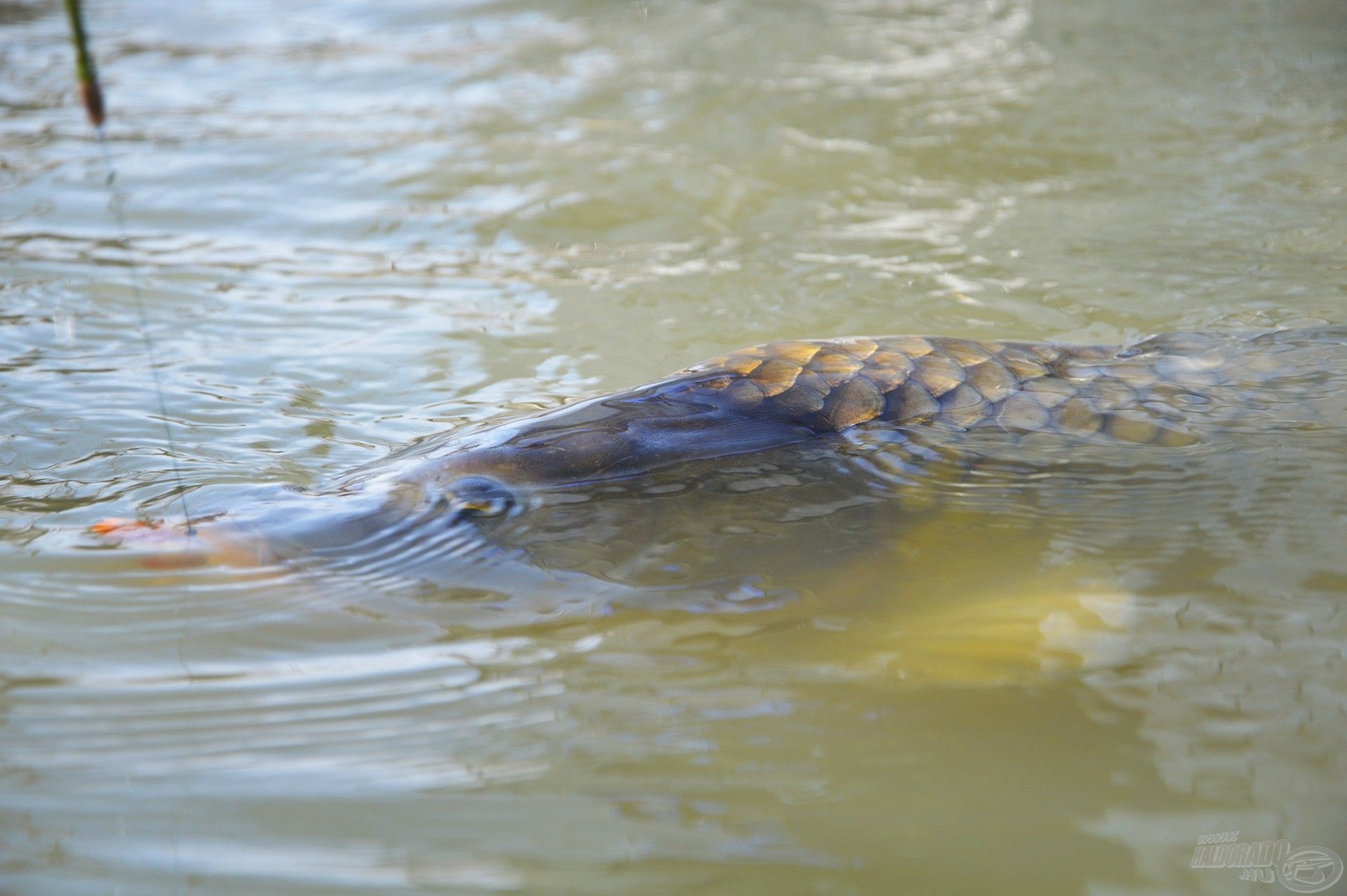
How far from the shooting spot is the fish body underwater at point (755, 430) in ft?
6.91

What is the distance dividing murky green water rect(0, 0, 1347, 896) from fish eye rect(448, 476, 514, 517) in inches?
5.9

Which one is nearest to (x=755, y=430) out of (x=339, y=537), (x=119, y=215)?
(x=339, y=537)

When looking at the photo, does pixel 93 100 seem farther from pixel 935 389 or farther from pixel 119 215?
pixel 119 215

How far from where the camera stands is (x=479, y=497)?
2.17m

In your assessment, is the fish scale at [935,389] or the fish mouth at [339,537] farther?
the fish scale at [935,389]

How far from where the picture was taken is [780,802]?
155cm

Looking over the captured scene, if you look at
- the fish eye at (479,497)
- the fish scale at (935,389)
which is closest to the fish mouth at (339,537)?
the fish eye at (479,497)

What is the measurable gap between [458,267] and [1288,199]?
2.82m

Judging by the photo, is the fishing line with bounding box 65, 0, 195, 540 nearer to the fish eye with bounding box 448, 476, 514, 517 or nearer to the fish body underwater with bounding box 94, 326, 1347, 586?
the fish body underwater with bounding box 94, 326, 1347, 586

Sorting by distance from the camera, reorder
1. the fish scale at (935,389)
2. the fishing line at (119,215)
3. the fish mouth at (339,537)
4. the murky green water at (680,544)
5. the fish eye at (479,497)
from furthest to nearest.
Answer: the fish scale at (935,389)
the fish eye at (479,497)
the fish mouth at (339,537)
the murky green water at (680,544)
the fishing line at (119,215)

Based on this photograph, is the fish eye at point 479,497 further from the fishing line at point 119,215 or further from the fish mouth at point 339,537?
the fishing line at point 119,215

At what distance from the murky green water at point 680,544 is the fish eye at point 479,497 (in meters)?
0.15

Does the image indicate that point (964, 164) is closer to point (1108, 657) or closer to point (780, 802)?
point (1108, 657)

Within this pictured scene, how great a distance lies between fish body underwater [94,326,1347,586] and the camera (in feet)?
6.91
